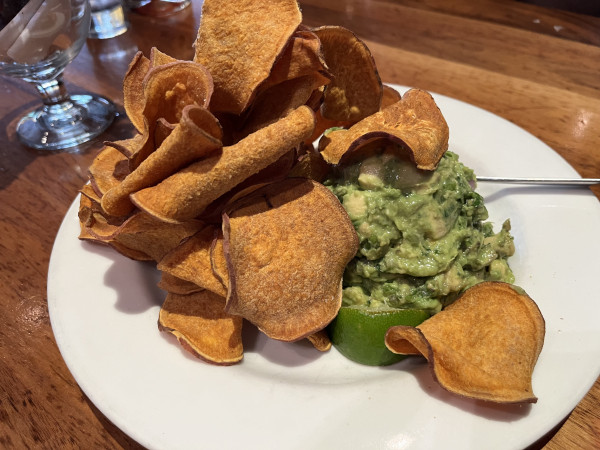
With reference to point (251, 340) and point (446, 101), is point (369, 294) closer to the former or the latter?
point (251, 340)

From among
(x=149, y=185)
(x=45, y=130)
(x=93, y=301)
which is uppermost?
(x=149, y=185)

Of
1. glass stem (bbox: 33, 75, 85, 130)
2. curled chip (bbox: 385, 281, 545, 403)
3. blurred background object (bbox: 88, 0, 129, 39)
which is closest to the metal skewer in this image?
curled chip (bbox: 385, 281, 545, 403)

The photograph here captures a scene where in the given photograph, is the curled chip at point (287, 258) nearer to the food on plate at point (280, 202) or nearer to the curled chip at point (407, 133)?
the food on plate at point (280, 202)

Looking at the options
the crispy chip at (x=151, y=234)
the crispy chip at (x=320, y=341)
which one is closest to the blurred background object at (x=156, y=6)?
the crispy chip at (x=151, y=234)

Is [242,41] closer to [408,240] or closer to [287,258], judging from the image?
[287,258]

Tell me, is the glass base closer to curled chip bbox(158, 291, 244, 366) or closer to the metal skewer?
curled chip bbox(158, 291, 244, 366)

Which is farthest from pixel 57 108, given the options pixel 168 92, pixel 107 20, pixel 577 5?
pixel 577 5

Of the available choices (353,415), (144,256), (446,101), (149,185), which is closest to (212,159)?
(149,185)
